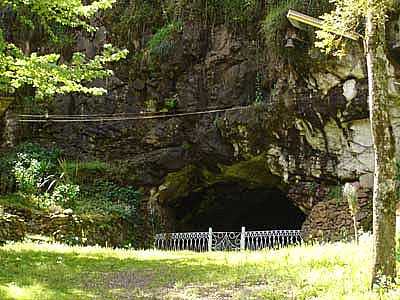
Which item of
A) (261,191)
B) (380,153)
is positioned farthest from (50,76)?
(261,191)

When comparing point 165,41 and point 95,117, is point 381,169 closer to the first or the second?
point 165,41

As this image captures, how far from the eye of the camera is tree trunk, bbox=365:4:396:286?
5.15 meters

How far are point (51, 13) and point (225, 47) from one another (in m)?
7.53

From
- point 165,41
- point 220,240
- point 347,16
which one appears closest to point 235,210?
point 220,240

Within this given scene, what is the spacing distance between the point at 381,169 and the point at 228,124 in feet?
29.4

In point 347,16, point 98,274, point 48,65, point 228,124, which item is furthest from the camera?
point 228,124

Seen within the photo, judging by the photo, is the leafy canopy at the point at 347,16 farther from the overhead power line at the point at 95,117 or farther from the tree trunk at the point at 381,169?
the overhead power line at the point at 95,117

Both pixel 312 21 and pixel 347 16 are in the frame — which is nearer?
pixel 347 16

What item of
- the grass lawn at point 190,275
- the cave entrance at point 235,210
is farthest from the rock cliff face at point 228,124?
the grass lawn at point 190,275

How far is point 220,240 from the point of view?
14.9m

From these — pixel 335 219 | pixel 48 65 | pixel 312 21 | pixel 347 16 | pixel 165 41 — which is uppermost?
pixel 165 41

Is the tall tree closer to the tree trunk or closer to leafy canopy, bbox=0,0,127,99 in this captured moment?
the tree trunk

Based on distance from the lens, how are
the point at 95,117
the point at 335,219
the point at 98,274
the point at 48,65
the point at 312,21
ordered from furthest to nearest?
the point at 95,117, the point at 335,219, the point at 98,274, the point at 48,65, the point at 312,21

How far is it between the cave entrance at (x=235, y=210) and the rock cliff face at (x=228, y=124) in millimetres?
199
